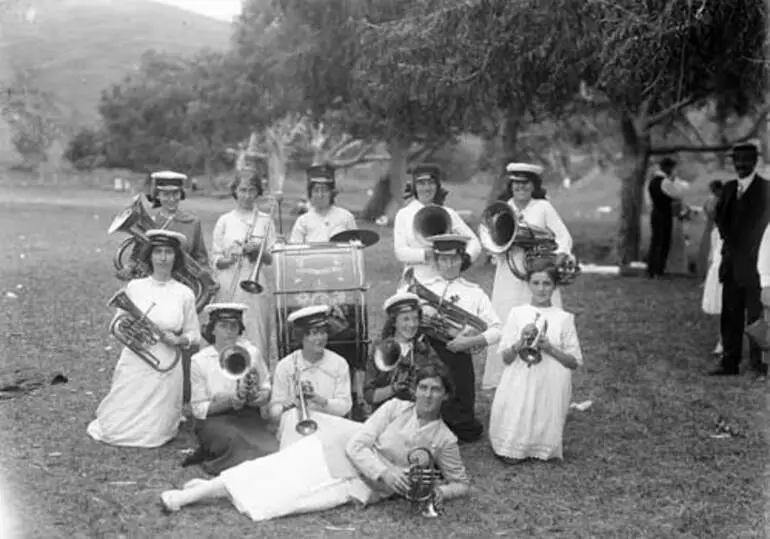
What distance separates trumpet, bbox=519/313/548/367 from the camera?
21.7 feet

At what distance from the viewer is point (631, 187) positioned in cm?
1925

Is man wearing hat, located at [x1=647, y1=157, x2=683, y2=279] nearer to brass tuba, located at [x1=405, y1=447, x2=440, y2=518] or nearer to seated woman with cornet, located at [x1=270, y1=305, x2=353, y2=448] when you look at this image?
seated woman with cornet, located at [x1=270, y1=305, x2=353, y2=448]

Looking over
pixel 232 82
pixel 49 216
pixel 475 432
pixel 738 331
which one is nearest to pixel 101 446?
pixel 475 432

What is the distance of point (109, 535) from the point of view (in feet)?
17.1

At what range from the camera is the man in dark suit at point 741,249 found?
361 inches

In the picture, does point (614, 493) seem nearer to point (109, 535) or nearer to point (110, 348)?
point (109, 535)

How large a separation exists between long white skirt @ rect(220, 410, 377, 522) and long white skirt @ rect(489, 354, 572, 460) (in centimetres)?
Result: 120

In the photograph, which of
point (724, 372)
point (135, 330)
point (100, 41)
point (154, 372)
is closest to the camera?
point (135, 330)

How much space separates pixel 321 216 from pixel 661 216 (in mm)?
11125

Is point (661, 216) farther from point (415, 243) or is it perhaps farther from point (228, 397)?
point (228, 397)

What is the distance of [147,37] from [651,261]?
66319 millimetres

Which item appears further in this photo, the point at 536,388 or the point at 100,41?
the point at 100,41

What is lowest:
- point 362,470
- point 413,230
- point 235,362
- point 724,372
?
point 724,372

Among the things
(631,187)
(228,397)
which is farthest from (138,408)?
(631,187)
